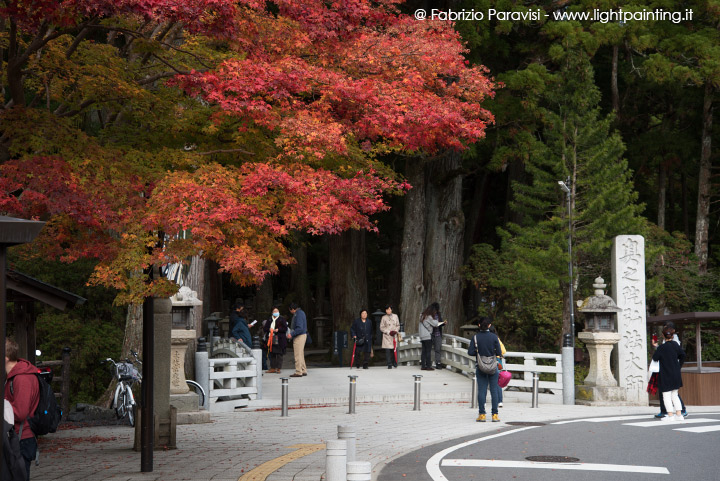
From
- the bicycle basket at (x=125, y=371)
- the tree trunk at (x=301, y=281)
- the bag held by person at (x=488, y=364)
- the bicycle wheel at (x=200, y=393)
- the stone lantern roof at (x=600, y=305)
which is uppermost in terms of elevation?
the tree trunk at (x=301, y=281)

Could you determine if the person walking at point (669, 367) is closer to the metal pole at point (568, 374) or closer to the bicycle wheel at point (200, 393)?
the metal pole at point (568, 374)

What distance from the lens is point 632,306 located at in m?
19.2

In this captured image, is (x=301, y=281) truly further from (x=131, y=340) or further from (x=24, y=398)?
(x=24, y=398)

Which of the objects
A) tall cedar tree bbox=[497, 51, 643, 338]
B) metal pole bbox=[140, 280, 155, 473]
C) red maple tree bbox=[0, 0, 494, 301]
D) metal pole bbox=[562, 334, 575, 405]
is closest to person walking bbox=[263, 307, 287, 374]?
tall cedar tree bbox=[497, 51, 643, 338]

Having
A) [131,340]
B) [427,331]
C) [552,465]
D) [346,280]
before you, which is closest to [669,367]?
[552,465]

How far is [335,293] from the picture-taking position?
3022 cm

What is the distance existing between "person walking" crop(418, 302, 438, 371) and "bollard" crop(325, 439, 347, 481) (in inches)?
611

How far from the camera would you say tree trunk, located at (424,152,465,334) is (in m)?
27.5

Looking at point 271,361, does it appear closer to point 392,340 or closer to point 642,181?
point 392,340

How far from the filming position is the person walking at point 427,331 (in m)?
22.7

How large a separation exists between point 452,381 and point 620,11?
1220 centimetres

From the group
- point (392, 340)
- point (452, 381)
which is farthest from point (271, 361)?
point (452, 381)

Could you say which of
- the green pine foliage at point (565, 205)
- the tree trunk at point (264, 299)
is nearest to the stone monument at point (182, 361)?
the green pine foliage at point (565, 205)

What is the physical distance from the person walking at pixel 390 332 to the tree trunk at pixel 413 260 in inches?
94.7
